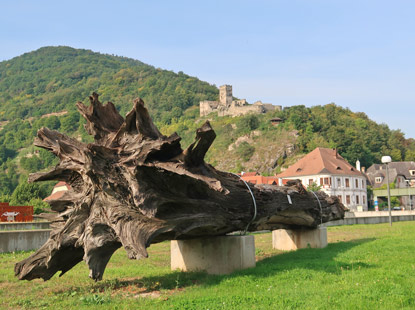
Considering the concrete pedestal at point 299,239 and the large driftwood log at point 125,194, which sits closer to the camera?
the large driftwood log at point 125,194

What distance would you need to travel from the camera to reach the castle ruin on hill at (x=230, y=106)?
145 metres

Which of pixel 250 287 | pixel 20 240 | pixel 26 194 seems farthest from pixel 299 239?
pixel 26 194

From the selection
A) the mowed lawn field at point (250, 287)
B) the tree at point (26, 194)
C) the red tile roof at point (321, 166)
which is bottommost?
the mowed lawn field at point (250, 287)

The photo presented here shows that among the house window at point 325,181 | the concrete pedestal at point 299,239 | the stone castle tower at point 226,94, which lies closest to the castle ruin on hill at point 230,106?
the stone castle tower at point 226,94

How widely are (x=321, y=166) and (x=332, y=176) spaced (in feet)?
8.13

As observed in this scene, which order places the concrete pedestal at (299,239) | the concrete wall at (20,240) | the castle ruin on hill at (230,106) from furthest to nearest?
the castle ruin on hill at (230,106), the concrete wall at (20,240), the concrete pedestal at (299,239)

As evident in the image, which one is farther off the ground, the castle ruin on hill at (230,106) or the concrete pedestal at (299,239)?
the castle ruin on hill at (230,106)

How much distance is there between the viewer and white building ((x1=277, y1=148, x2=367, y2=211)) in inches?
3036

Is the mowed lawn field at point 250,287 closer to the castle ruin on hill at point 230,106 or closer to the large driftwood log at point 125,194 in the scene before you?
the large driftwood log at point 125,194

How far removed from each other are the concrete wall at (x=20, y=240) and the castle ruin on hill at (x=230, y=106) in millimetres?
128135

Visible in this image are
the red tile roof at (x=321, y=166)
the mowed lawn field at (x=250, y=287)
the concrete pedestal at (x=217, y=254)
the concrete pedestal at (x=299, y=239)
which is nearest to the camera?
the mowed lawn field at (x=250, y=287)

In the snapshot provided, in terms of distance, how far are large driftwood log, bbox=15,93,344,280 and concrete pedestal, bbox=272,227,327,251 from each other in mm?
4827

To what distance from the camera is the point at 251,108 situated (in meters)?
146

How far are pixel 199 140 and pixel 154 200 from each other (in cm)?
117
